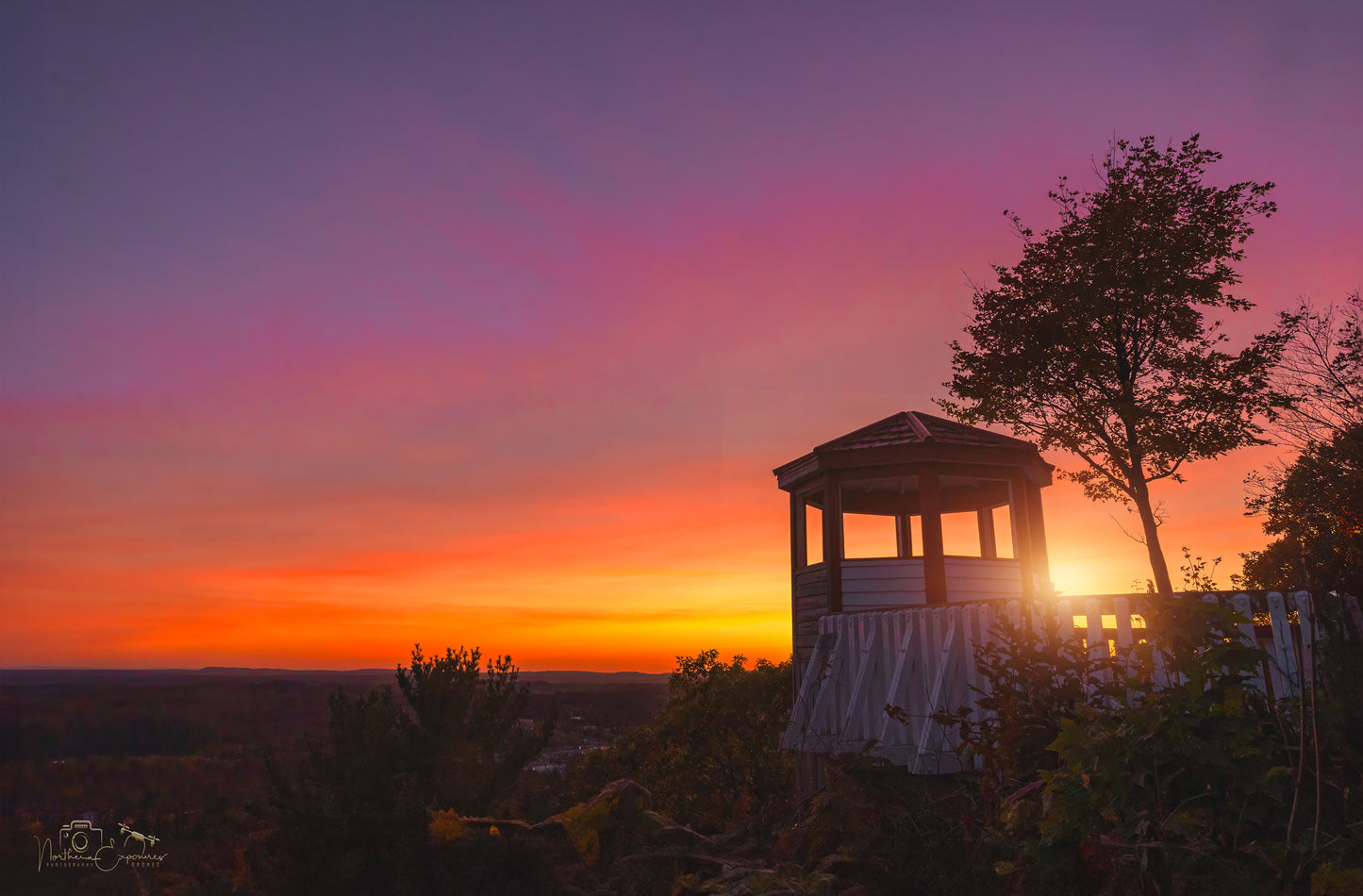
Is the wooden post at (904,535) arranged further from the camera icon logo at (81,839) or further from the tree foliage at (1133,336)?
the camera icon logo at (81,839)

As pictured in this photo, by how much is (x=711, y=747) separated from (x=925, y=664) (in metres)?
6.82

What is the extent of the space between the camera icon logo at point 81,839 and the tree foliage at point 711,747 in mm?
7021

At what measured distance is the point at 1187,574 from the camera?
650 inches

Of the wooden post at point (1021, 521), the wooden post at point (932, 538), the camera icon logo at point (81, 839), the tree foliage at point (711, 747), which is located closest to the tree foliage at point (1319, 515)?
the wooden post at point (1021, 521)

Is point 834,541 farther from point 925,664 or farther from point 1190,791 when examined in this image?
point 1190,791

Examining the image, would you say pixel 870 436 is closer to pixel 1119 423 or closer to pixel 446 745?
pixel 1119 423

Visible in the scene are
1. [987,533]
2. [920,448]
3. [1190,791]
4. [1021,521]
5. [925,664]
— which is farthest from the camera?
[987,533]

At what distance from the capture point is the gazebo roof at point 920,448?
13.9m

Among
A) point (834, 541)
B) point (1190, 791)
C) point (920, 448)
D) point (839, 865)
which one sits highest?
point (920, 448)

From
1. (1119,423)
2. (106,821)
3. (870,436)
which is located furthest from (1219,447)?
(106,821)

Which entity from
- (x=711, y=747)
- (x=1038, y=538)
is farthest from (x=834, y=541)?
(x=711, y=747)

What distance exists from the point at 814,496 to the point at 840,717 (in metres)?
6.15

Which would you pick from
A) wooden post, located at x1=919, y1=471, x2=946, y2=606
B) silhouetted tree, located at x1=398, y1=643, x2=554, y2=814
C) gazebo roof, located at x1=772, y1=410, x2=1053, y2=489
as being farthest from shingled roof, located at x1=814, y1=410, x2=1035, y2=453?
silhouetted tree, located at x1=398, y1=643, x2=554, y2=814

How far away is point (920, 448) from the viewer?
13.8 meters
